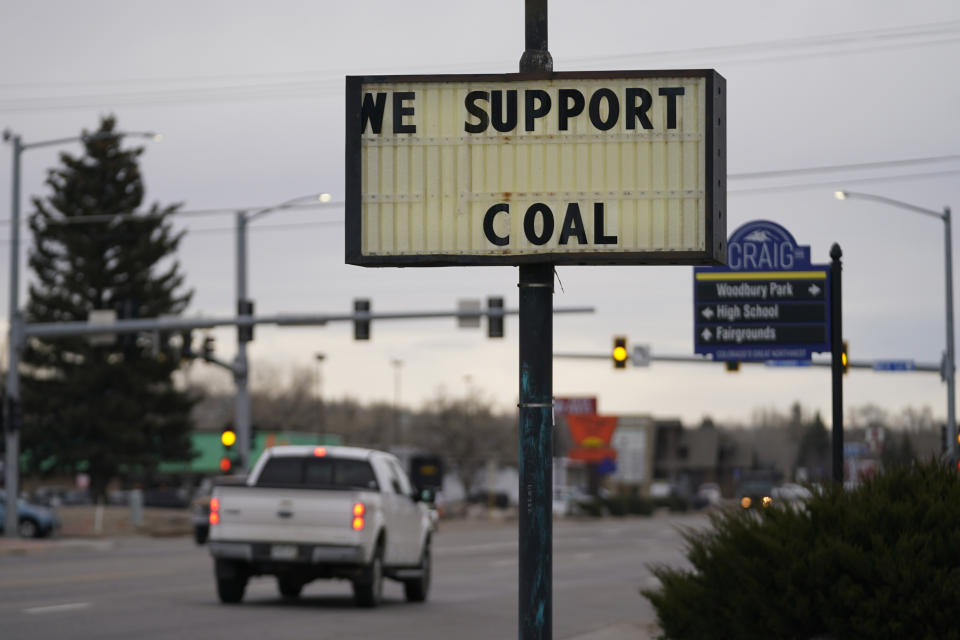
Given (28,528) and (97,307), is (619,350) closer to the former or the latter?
(28,528)

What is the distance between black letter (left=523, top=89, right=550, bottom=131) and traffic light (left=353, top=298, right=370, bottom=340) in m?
31.4

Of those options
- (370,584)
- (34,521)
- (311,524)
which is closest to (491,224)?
(311,524)

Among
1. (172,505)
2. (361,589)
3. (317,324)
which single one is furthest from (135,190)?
(361,589)

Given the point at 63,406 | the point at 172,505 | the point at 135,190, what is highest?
the point at 135,190

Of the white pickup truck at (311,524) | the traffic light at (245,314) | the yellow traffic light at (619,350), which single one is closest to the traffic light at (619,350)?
the yellow traffic light at (619,350)

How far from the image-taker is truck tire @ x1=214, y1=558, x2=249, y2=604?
19.9 m

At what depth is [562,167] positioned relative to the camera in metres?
8.09

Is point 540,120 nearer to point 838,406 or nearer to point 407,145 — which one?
point 407,145

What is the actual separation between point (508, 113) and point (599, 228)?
0.77 metres

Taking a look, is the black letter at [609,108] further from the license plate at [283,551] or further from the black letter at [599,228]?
the license plate at [283,551]

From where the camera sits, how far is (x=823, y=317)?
1892cm

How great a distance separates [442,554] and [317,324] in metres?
6.66

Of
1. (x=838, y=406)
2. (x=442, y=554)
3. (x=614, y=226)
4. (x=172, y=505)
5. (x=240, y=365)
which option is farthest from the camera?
(x=172, y=505)

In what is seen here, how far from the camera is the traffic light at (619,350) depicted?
43094 millimetres
